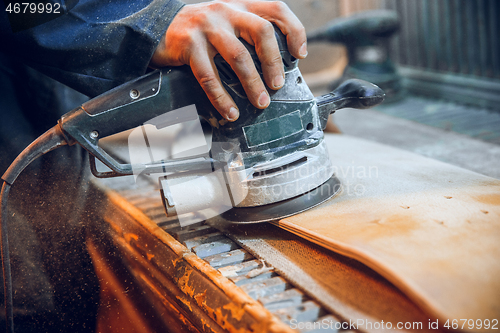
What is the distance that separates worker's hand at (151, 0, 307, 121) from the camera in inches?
29.8

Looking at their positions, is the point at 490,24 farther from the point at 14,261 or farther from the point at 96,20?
the point at 14,261

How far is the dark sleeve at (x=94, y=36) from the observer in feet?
2.68

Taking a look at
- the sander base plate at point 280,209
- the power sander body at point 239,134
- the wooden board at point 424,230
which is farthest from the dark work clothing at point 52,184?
the wooden board at point 424,230

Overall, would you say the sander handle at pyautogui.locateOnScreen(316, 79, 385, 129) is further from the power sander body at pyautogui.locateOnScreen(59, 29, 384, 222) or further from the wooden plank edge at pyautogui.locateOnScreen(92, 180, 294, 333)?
the wooden plank edge at pyautogui.locateOnScreen(92, 180, 294, 333)

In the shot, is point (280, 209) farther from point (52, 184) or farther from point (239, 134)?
point (52, 184)

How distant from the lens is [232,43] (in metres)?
0.75

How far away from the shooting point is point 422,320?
1.73 ft

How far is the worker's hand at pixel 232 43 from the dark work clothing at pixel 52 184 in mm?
86

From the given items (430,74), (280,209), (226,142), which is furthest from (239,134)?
(430,74)

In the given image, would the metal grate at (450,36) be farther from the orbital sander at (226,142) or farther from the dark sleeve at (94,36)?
the dark sleeve at (94,36)

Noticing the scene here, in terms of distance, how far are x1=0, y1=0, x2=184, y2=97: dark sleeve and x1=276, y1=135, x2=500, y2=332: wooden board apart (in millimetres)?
526

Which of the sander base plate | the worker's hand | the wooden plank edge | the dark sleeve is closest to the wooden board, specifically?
the sander base plate

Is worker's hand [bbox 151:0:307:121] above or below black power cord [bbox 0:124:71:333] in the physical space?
above

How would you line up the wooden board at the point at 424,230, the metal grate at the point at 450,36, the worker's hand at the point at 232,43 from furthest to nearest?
the metal grate at the point at 450,36, the worker's hand at the point at 232,43, the wooden board at the point at 424,230
